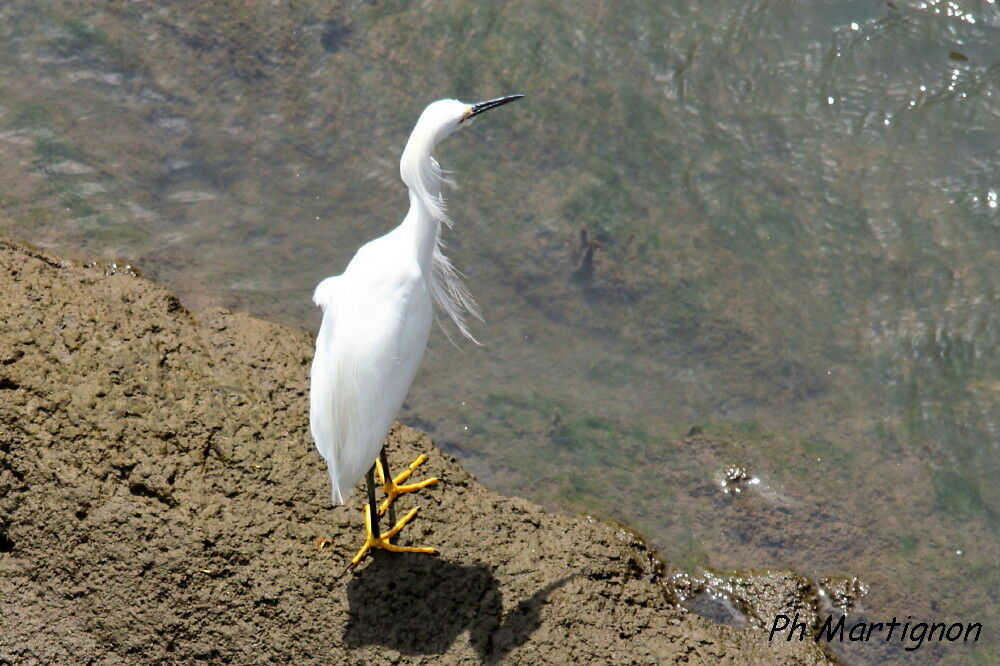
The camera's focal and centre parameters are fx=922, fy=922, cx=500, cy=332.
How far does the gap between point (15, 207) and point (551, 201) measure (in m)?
3.20

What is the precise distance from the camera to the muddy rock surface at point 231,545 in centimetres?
346

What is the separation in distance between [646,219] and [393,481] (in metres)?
2.57

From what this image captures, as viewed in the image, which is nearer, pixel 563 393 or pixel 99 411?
pixel 99 411

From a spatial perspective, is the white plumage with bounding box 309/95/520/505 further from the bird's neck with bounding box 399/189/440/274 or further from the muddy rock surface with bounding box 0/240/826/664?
the muddy rock surface with bounding box 0/240/826/664

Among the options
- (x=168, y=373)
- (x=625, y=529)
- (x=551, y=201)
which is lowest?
(x=625, y=529)

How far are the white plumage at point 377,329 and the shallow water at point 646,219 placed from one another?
1185 mm

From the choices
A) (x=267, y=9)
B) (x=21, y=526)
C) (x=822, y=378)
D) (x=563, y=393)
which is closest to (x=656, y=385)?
(x=563, y=393)

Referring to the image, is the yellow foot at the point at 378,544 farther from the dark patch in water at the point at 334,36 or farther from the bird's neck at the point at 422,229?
the dark patch in water at the point at 334,36

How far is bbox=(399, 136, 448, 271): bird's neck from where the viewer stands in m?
3.84

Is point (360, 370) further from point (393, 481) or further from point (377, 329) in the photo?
point (393, 481)

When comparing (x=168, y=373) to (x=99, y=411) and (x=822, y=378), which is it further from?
(x=822, y=378)

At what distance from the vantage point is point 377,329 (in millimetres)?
3629

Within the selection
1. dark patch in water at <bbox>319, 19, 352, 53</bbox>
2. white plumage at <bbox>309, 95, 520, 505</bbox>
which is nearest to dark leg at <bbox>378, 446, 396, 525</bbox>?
white plumage at <bbox>309, 95, 520, 505</bbox>

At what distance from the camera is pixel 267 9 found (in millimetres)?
6848
